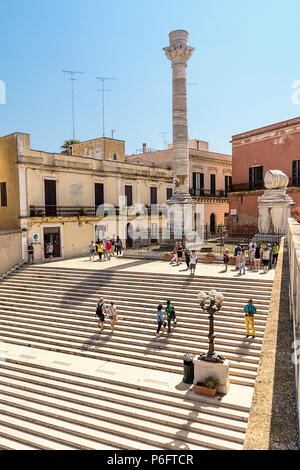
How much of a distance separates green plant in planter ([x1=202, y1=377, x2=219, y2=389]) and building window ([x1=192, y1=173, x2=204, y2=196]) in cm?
3081

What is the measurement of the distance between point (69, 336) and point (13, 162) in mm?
14267

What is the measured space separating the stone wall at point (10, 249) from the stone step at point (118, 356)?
26.2 feet

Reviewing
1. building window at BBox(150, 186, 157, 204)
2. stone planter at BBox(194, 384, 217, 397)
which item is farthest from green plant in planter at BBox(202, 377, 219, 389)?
building window at BBox(150, 186, 157, 204)

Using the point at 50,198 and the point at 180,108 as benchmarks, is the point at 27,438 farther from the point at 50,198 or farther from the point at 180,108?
the point at 180,108

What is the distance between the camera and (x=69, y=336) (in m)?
13.9

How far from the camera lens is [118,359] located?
1200 centimetres

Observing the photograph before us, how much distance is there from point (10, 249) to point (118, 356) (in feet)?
42.9

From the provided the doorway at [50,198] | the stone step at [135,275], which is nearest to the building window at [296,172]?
the stone step at [135,275]

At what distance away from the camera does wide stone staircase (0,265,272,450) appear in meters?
8.67

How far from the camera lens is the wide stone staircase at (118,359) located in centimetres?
867

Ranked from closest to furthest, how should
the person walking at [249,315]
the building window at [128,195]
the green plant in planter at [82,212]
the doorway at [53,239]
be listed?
the person walking at [249,315]
the doorway at [53,239]
the green plant in planter at [82,212]
the building window at [128,195]

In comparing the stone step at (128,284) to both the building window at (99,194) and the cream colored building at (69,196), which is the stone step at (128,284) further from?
the building window at (99,194)

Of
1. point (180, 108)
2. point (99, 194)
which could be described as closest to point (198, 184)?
point (99, 194)

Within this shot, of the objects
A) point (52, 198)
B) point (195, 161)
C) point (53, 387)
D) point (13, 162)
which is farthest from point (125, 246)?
point (53, 387)
